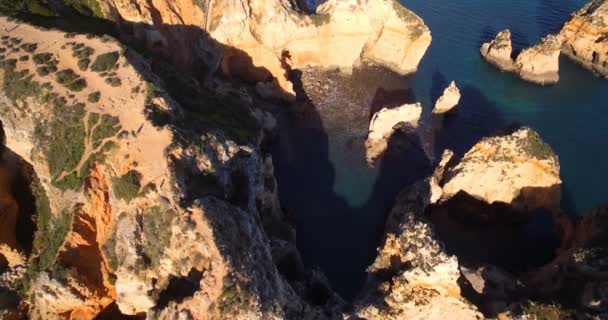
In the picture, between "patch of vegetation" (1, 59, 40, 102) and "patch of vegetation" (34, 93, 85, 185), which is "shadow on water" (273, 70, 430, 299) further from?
"patch of vegetation" (1, 59, 40, 102)

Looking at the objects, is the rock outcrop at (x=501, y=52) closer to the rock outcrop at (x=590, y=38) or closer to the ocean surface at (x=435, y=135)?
the ocean surface at (x=435, y=135)

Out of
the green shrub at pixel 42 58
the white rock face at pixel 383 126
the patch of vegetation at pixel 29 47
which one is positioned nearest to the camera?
the green shrub at pixel 42 58

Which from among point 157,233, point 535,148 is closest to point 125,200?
point 157,233

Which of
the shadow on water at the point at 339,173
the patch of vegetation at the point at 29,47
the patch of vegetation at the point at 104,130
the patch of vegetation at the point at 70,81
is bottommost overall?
the shadow on water at the point at 339,173

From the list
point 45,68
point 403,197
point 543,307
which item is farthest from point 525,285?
point 45,68

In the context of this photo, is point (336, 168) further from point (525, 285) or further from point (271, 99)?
point (525, 285)

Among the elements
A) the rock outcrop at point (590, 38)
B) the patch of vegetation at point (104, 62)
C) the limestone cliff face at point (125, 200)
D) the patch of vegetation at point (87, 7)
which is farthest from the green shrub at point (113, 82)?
the rock outcrop at point (590, 38)
